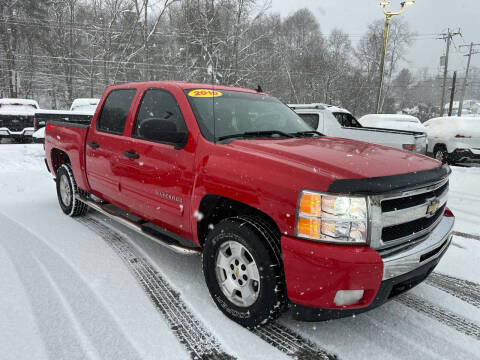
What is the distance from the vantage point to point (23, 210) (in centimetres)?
544

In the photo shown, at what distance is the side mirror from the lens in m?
2.87

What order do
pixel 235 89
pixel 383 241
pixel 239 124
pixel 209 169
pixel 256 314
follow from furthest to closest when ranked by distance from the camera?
pixel 235 89, pixel 239 124, pixel 209 169, pixel 256 314, pixel 383 241

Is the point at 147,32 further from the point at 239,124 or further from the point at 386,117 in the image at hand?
the point at 239,124

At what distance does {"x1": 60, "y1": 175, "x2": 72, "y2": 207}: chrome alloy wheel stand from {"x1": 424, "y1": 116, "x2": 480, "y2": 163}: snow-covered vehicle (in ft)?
38.4

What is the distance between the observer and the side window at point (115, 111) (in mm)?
3867

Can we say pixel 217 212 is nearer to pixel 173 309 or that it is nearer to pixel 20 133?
pixel 173 309

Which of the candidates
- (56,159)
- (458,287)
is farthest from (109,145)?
(458,287)

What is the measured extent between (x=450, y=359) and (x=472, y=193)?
6.27m

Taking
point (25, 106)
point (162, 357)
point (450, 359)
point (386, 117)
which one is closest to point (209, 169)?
point (162, 357)

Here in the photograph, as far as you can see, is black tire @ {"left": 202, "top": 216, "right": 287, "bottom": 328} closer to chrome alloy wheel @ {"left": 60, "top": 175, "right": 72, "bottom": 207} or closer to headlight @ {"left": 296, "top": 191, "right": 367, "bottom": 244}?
headlight @ {"left": 296, "top": 191, "right": 367, "bottom": 244}

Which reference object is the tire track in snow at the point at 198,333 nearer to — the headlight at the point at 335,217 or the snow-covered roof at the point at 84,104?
the headlight at the point at 335,217

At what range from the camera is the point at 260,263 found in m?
2.35

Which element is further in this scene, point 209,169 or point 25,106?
point 25,106

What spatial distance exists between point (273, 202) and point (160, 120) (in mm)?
1235
